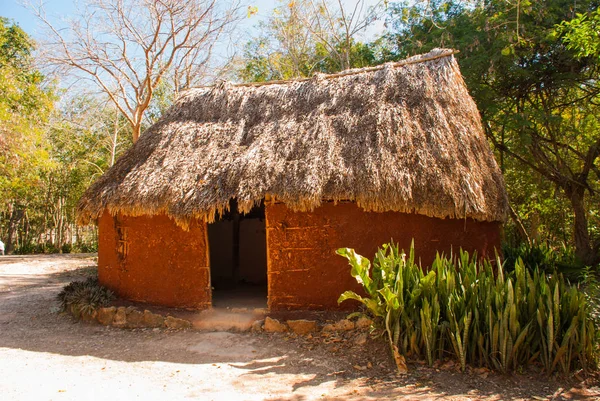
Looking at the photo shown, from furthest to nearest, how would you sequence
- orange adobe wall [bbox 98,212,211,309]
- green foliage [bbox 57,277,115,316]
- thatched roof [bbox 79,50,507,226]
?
green foliage [bbox 57,277,115,316] → orange adobe wall [bbox 98,212,211,309] → thatched roof [bbox 79,50,507,226]

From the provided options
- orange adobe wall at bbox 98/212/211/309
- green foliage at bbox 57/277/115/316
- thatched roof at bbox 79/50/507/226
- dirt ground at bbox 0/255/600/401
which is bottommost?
dirt ground at bbox 0/255/600/401

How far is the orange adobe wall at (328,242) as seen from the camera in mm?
6539

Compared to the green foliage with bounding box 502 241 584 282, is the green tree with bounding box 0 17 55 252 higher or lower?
higher

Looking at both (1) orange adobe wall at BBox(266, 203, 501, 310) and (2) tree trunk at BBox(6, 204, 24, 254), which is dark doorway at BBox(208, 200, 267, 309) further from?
(2) tree trunk at BBox(6, 204, 24, 254)

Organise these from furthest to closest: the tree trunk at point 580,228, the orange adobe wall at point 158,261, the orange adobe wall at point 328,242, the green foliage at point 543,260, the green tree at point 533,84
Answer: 1. the tree trunk at point 580,228
2. the green tree at point 533,84
3. the green foliage at point 543,260
4. the orange adobe wall at point 158,261
5. the orange adobe wall at point 328,242

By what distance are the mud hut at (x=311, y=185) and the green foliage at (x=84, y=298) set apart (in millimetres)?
271

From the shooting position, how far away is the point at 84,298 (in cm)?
718

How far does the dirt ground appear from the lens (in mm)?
4289

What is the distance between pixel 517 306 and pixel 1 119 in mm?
11915

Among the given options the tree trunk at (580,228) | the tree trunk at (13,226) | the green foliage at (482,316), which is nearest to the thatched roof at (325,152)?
the green foliage at (482,316)

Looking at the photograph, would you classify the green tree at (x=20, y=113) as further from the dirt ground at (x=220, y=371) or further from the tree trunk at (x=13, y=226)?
the dirt ground at (x=220, y=371)

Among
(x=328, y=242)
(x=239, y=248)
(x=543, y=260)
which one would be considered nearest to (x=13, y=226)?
(x=239, y=248)

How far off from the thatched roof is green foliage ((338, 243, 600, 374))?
61.8 inches

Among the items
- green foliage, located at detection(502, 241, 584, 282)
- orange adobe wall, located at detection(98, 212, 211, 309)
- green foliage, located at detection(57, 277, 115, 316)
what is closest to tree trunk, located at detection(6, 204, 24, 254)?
green foliage, located at detection(57, 277, 115, 316)
